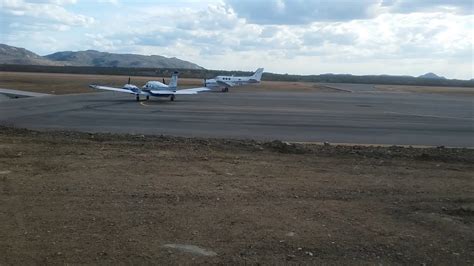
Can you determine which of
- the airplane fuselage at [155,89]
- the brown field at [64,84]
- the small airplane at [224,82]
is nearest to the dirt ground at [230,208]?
the airplane fuselage at [155,89]

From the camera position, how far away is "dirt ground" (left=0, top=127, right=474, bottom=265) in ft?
18.8

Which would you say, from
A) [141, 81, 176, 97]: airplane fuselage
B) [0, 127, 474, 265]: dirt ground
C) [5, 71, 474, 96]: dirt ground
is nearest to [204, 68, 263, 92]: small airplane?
[5, 71, 474, 96]: dirt ground

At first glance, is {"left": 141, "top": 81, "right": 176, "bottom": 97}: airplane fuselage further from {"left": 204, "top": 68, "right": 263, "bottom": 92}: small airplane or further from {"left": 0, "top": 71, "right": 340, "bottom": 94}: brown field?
{"left": 204, "top": 68, "right": 263, "bottom": 92}: small airplane

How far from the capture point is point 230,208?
7.58 m

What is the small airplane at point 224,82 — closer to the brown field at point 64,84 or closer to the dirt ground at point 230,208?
the brown field at point 64,84

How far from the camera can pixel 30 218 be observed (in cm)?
677

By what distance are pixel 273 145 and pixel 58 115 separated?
54.8 ft

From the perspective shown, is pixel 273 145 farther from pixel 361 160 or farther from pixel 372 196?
pixel 372 196

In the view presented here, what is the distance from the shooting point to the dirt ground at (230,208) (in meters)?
5.74

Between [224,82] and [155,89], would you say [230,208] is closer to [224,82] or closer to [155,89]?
[155,89]

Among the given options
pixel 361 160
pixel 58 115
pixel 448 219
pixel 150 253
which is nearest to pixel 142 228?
pixel 150 253

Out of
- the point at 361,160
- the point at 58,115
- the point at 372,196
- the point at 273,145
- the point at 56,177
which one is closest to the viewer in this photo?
the point at 372,196

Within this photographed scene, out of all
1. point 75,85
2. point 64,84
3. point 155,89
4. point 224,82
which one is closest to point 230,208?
point 155,89

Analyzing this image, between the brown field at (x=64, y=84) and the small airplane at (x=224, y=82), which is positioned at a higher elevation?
the small airplane at (x=224, y=82)
